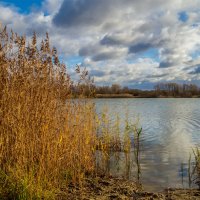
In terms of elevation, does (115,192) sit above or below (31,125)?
below

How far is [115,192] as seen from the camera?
511 centimetres

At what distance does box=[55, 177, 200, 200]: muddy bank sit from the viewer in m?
4.77

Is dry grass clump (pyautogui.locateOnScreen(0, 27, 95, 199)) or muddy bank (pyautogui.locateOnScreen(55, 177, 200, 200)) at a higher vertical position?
dry grass clump (pyautogui.locateOnScreen(0, 27, 95, 199))

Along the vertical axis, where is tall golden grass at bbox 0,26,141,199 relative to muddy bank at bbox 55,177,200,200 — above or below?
above

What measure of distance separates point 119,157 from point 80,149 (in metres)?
2.65

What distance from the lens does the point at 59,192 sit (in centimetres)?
459

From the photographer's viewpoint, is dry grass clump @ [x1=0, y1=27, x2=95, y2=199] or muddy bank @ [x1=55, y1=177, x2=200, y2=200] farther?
muddy bank @ [x1=55, y1=177, x2=200, y2=200]

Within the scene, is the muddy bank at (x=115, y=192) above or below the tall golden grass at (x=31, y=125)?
below

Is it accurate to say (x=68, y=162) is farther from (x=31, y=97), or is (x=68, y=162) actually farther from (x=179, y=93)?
(x=179, y=93)

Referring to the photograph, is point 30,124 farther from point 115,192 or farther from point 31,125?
point 115,192

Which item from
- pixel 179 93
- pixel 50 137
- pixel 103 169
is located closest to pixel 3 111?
pixel 50 137

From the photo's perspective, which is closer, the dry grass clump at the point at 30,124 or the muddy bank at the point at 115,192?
the dry grass clump at the point at 30,124

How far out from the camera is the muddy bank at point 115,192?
4772 millimetres

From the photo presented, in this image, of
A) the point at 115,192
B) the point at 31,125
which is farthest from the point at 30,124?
the point at 115,192
